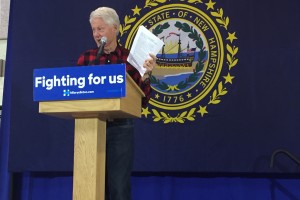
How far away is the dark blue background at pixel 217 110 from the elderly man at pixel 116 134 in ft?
3.06

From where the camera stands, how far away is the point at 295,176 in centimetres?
228

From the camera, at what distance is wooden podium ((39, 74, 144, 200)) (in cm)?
117

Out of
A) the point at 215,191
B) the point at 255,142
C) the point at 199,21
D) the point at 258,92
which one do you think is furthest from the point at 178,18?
the point at 215,191

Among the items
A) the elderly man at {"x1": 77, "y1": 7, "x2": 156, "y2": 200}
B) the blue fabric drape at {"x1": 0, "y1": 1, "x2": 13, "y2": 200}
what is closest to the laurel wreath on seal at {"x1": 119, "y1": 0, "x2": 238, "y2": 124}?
the elderly man at {"x1": 77, "y1": 7, "x2": 156, "y2": 200}

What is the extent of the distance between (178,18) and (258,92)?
0.78 meters

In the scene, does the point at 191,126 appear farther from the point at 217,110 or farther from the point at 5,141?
the point at 5,141

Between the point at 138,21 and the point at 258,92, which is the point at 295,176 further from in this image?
the point at 138,21

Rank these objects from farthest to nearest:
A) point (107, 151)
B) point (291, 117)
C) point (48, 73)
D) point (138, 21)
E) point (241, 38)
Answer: point (138, 21)
point (241, 38)
point (291, 117)
point (107, 151)
point (48, 73)

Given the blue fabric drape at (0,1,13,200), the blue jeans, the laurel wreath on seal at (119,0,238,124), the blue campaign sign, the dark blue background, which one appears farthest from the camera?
the blue fabric drape at (0,1,13,200)

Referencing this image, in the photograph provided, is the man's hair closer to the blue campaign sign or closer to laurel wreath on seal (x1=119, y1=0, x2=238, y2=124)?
the blue campaign sign

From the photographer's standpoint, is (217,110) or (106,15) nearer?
(106,15)

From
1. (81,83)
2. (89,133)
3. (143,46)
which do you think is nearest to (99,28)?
(143,46)

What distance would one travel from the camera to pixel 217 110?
2.33 m

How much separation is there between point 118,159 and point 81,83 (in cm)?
38
